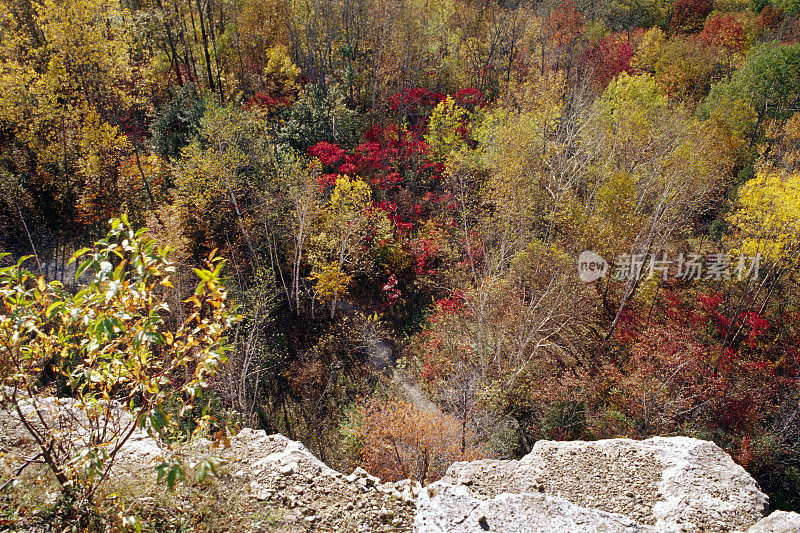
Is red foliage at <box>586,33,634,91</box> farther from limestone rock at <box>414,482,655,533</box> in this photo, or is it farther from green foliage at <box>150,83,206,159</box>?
limestone rock at <box>414,482,655,533</box>

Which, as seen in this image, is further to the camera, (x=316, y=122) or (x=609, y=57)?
(x=609, y=57)

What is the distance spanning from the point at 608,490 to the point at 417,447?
603 centimetres

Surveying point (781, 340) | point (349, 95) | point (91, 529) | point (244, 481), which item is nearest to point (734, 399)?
point (781, 340)

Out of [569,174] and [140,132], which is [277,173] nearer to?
[140,132]

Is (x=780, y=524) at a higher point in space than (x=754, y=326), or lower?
higher

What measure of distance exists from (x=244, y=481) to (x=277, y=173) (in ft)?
63.8

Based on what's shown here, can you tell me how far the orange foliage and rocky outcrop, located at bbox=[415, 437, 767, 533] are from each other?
11.4 feet

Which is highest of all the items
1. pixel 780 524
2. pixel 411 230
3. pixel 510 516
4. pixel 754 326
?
pixel 510 516

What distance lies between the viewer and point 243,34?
3384 centimetres

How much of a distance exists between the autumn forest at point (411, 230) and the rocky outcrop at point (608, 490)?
386 centimetres

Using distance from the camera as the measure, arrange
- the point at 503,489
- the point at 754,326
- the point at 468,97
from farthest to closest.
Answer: the point at 468,97
the point at 754,326
the point at 503,489

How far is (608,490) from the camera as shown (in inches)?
409

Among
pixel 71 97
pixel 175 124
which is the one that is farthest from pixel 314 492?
pixel 71 97

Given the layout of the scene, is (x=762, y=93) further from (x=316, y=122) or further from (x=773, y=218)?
(x=316, y=122)
